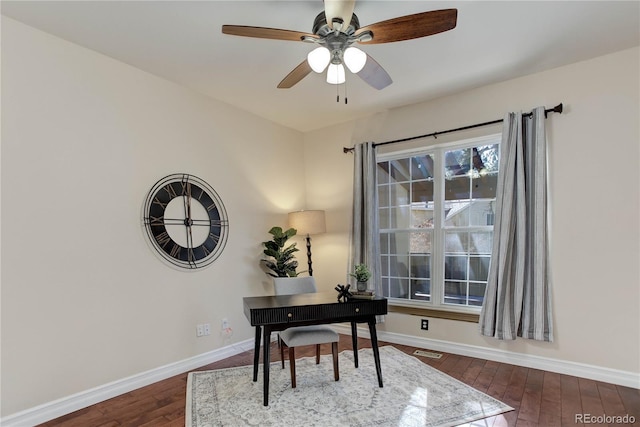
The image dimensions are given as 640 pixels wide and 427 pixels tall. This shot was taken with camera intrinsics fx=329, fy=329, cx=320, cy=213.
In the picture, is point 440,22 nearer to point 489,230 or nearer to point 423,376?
point 489,230

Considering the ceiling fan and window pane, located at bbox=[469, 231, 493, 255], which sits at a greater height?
the ceiling fan

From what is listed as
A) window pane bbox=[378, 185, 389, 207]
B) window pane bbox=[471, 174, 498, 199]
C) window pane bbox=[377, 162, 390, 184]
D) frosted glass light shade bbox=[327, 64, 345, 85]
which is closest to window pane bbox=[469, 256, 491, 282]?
window pane bbox=[471, 174, 498, 199]

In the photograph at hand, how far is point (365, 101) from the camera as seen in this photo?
355 centimetres

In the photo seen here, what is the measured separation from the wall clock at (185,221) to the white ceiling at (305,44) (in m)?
0.99

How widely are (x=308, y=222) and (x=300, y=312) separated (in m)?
1.61

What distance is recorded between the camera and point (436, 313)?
3494mm

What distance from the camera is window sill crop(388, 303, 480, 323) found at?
329cm

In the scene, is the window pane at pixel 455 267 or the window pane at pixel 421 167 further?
the window pane at pixel 421 167

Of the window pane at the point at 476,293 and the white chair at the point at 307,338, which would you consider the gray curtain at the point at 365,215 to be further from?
the white chair at the point at 307,338

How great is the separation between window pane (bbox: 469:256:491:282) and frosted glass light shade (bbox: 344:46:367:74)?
7.83 feet

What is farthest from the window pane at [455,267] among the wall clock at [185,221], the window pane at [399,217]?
the wall clock at [185,221]

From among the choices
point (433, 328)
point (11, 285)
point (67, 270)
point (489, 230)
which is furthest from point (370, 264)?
point (11, 285)

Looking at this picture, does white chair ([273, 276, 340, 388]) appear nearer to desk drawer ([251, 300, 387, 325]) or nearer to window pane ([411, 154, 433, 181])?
desk drawer ([251, 300, 387, 325])

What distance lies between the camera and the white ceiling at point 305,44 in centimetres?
205
